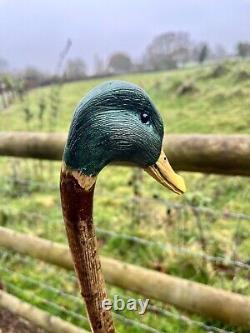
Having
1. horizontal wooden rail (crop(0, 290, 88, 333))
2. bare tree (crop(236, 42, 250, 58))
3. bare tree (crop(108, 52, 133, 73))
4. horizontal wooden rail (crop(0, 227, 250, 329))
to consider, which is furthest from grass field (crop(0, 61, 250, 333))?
bare tree (crop(108, 52, 133, 73))

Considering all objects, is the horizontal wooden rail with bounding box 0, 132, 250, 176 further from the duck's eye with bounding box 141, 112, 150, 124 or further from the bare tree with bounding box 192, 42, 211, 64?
the bare tree with bounding box 192, 42, 211, 64

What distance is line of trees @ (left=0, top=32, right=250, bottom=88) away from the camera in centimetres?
410

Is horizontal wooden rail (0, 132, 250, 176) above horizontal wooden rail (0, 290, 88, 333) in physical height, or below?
above

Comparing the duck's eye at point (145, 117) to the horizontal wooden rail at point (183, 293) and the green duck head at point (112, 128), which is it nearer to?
the green duck head at point (112, 128)

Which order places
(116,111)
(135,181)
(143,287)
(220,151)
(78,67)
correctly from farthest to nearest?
(78,67) < (135,181) < (143,287) < (220,151) < (116,111)

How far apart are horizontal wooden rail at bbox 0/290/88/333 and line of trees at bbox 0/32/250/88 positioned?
2927 millimetres

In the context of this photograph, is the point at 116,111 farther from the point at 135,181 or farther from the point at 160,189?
the point at 160,189

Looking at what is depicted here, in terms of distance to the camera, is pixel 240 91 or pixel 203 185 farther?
Answer: pixel 240 91

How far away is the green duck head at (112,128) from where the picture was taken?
51cm

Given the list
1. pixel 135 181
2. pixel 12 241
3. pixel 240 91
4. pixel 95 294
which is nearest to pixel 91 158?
pixel 95 294

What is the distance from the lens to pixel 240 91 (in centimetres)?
360

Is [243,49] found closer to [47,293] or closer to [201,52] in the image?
[201,52]

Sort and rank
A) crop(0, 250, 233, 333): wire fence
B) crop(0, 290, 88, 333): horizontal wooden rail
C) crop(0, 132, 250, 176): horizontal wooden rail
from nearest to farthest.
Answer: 1. crop(0, 132, 250, 176): horizontal wooden rail
2. crop(0, 290, 88, 333): horizontal wooden rail
3. crop(0, 250, 233, 333): wire fence

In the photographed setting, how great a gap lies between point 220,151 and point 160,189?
58.6 inches
